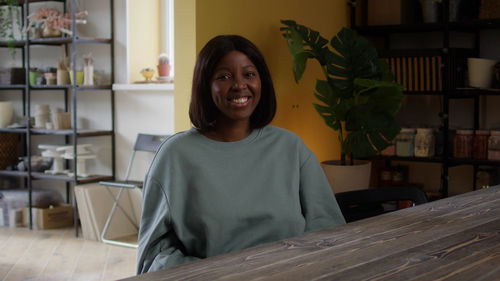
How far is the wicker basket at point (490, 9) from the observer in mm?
4215

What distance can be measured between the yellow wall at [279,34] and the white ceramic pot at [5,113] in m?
3.04

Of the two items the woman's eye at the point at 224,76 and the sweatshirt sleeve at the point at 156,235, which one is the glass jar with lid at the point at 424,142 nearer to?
the woman's eye at the point at 224,76

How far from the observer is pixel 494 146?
4176 millimetres

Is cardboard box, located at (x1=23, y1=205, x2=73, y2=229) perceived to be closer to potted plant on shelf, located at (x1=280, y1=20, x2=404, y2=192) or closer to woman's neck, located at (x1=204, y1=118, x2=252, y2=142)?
potted plant on shelf, located at (x1=280, y1=20, x2=404, y2=192)

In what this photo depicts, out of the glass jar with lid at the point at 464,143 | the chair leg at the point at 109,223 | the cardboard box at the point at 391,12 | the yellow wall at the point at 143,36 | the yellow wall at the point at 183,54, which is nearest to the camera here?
the yellow wall at the point at 183,54

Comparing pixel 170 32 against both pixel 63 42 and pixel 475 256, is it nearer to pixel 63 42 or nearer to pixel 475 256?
pixel 63 42

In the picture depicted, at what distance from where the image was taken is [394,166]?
4973 millimetres

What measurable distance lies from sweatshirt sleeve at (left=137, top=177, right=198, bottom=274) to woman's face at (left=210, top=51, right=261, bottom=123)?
315 millimetres

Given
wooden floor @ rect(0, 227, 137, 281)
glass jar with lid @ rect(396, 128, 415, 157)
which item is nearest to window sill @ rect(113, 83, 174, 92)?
wooden floor @ rect(0, 227, 137, 281)

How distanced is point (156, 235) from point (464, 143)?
10.5 ft

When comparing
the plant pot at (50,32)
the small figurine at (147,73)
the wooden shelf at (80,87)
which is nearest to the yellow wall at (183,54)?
the small figurine at (147,73)

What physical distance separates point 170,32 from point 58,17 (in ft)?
3.22

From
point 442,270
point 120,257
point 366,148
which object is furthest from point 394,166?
point 442,270

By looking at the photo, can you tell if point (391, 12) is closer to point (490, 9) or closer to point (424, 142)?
point (490, 9)
